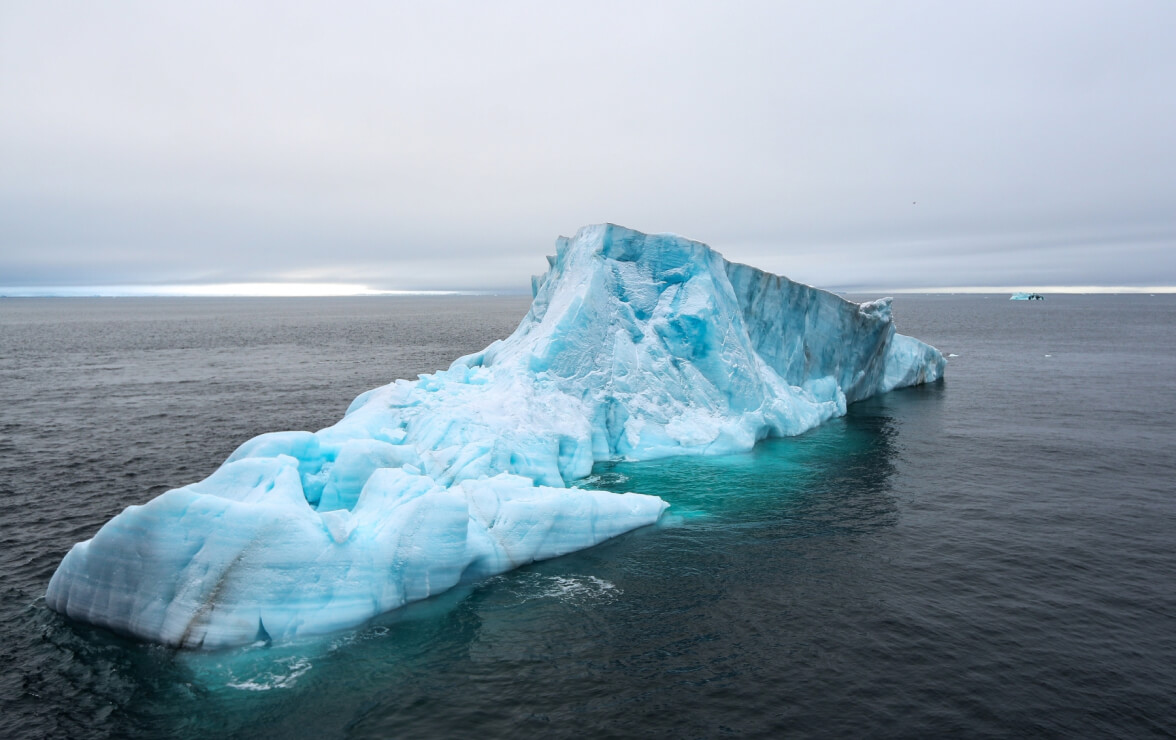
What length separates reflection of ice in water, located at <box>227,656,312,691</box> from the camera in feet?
→ 39.5

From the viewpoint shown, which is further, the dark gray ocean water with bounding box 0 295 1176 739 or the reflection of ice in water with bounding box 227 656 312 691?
the reflection of ice in water with bounding box 227 656 312 691

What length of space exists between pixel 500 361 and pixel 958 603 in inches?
854

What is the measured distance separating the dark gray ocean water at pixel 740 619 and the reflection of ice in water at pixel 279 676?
0.18ft

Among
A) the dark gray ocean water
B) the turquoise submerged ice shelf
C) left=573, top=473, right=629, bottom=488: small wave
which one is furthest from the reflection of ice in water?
left=573, top=473, right=629, bottom=488: small wave

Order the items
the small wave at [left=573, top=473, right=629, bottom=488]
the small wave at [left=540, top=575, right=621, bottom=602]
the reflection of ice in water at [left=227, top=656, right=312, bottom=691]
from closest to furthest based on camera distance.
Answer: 1. the reflection of ice in water at [left=227, top=656, right=312, bottom=691]
2. the small wave at [left=540, top=575, right=621, bottom=602]
3. the small wave at [left=573, top=473, right=629, bottom=488]

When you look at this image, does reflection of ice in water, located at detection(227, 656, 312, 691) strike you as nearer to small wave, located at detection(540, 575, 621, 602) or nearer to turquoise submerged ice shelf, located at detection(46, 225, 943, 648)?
turquoise submerged ice shelf, located at detection(46, 225, 943, 648)

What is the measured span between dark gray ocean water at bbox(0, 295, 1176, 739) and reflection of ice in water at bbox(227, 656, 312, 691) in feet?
0.18

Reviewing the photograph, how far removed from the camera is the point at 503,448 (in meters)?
22.3

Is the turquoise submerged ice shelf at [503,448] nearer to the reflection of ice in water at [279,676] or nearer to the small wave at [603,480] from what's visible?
the small wave at [603,480]

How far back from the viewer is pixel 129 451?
27281mm

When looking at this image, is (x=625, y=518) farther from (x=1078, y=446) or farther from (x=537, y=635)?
(x=1078, y=446)

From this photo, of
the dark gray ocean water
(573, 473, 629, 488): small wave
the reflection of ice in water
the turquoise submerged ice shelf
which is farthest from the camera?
(573, 473, 629, 488): small wave

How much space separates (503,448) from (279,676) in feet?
35.5

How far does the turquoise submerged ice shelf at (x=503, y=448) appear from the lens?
44.5 feet
